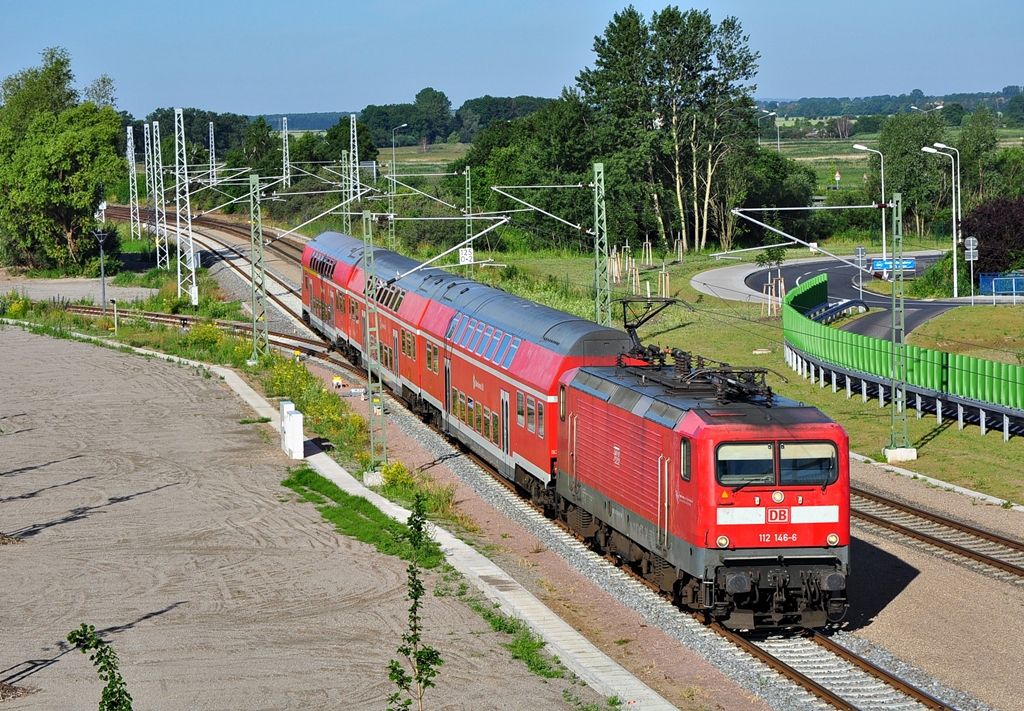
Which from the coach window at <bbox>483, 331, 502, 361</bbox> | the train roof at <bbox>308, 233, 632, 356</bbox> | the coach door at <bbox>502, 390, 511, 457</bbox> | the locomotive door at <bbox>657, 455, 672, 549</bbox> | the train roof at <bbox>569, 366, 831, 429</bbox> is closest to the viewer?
the train roof at <bbox>569, 366, 831, 429</bbox>

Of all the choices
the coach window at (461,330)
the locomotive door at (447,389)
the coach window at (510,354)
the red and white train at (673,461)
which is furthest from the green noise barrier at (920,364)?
the coach window at (510,354)

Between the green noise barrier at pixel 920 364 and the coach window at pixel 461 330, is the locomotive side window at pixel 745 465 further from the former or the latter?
the green noise barrier at pixel 920 364

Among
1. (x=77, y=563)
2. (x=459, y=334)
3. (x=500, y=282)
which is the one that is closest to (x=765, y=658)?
(x=77, y=563)

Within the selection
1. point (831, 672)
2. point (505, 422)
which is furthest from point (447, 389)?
point (831, 672)

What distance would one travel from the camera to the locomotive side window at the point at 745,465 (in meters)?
17.9

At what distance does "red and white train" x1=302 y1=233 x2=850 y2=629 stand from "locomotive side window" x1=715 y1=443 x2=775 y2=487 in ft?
0.07

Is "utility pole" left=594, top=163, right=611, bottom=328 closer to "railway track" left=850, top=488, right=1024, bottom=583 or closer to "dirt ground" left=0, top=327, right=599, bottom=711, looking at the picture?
"dirt ground" left=0, top=327, right=599, bottom=711

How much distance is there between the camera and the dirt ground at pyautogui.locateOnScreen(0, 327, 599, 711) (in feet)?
54.4

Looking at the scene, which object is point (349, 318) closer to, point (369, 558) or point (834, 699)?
point (369, 558)

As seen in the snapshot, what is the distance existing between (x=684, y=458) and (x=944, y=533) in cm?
982

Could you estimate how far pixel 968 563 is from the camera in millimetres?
23062

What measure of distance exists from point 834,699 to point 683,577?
3.81 meters

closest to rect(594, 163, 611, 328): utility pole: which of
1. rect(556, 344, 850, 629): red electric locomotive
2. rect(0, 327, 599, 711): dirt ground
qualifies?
rect(0, 327, 599, 711): dirt ground

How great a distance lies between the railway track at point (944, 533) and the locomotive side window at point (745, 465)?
6.63 m
